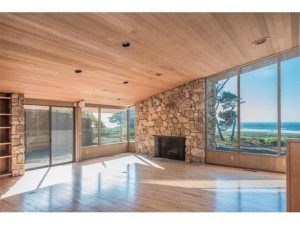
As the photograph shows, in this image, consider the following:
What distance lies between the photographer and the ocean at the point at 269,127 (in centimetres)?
581

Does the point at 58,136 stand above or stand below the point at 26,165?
above

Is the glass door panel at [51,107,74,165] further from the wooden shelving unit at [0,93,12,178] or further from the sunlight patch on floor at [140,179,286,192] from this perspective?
the sunlight patch on floor at [140,179,286,192]

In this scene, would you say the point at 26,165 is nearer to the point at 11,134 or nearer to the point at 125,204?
the point at 11,134

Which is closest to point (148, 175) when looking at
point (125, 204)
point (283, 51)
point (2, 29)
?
point (125, 204)

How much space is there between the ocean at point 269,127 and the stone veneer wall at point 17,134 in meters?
6.18

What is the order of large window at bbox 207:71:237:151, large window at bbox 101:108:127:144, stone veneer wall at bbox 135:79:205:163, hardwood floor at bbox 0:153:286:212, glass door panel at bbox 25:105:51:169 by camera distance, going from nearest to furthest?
hardwood floor at bbox 0:153:286:212
glass door panel at bbox 25:105:51:169
large window at bbox 207:71:237:151
stone veneer wall at bbox 135:79:205:163
large window at bbox 101:108:127:144

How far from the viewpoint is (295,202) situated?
260 centimetres

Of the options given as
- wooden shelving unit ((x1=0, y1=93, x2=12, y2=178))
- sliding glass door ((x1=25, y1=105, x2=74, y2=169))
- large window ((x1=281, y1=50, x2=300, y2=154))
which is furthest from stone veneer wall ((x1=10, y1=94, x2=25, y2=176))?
large window ((x1=281, y1=50, x2=300, y2=154))

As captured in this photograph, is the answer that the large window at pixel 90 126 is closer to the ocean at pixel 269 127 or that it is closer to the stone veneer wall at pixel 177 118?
the stone veneer wall at pixel 177 118

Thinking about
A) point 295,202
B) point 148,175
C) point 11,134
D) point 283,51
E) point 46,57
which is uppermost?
point 283,51

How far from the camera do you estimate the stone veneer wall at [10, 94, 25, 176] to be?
5.62 metres

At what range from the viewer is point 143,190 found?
4.47m

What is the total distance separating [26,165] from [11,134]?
1.15 meters

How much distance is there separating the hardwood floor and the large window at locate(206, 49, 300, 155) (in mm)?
932
